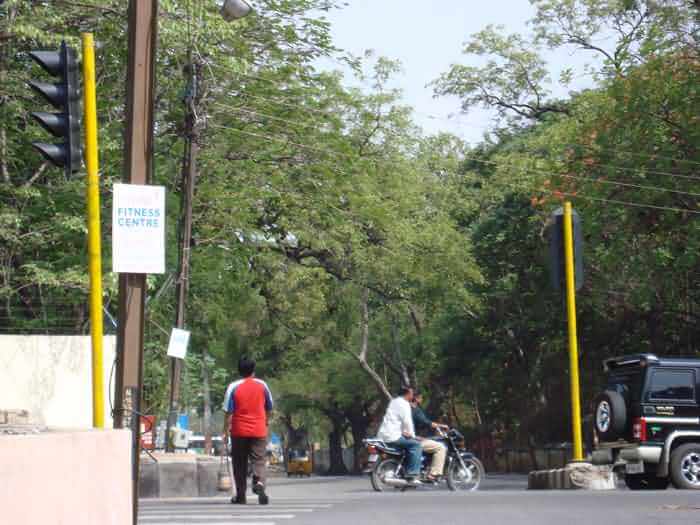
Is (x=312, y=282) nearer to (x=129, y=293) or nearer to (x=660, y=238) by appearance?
(x=660, y=238)

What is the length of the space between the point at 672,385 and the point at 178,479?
7659 mm

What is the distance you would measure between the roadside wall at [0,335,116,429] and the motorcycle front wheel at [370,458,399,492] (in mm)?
5571

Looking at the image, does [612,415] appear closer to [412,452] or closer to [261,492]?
[412,452]

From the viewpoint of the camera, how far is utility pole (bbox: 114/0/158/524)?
10594mm

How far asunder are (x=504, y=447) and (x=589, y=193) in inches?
1022

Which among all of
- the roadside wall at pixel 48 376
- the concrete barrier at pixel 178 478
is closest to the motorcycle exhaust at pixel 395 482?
the concrete barrier at pixel 178 478

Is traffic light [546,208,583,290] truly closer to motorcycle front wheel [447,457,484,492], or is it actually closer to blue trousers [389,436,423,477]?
motorcycle front wheel [447,457,484,492]

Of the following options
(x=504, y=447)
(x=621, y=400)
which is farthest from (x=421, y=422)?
(x=504, y=447)

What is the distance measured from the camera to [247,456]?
1415cm

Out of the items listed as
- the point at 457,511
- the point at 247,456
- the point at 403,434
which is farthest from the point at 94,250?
the point at 403,434

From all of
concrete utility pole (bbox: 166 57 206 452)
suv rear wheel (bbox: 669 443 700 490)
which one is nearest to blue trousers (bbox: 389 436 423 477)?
suv rear wheel (bbox: 669 443 700 490)

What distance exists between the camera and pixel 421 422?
19.8 m

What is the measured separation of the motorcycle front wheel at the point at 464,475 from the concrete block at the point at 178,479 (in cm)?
381

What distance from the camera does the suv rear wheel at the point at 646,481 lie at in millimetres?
19984
